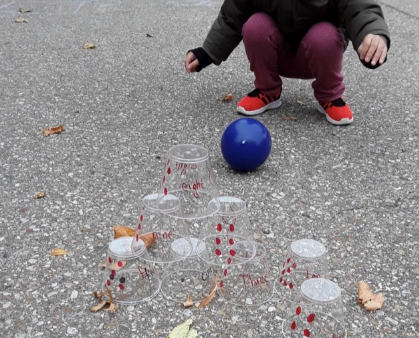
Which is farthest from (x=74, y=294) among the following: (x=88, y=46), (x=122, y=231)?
(x=88, y=46)

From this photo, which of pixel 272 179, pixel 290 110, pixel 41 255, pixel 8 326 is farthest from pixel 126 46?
pixel 8 326

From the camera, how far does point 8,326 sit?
182 cm

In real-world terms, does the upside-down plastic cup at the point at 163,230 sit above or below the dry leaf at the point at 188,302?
above

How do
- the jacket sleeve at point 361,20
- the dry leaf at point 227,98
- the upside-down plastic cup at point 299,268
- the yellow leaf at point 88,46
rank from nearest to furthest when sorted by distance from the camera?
the upside-down plastic cup at point 299,268 → the jacket sleeve at point 361,20 → the dry leaf at point 227,98 → the yellow leaf at point 88,46

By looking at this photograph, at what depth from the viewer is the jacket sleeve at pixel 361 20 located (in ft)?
9.55

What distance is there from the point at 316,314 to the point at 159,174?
121 centimetres

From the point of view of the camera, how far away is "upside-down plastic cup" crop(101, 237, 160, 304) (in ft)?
6.47

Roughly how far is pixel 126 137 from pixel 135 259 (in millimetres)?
1308

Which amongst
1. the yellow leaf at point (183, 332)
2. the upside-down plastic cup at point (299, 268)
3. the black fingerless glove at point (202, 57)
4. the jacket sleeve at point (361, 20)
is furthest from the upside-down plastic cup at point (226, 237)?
the black fingerless glove at point (202, 57)

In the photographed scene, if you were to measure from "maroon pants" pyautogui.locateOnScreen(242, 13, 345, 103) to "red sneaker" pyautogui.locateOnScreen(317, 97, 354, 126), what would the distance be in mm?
36

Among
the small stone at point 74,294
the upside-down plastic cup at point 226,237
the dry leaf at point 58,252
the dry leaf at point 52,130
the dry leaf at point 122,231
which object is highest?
the upside-down plastic cup at point 226,237

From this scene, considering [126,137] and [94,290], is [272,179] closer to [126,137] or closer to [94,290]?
[126,137]

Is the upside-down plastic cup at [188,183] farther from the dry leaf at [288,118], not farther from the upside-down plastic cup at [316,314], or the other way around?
the dry leaf at [288,118]

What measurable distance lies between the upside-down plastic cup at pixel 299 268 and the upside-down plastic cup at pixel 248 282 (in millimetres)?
45
